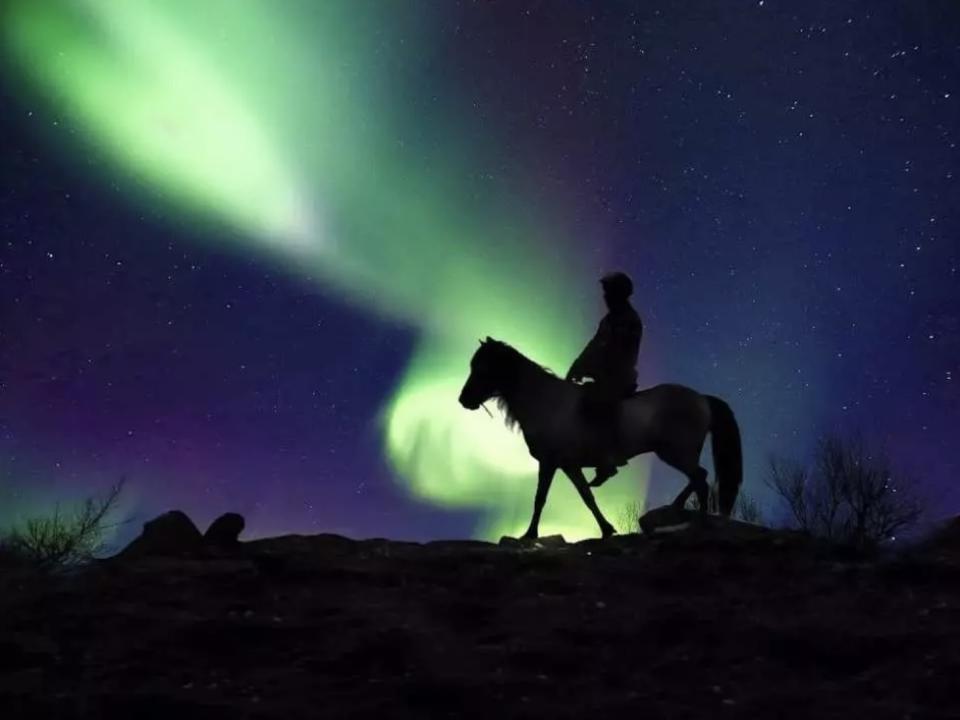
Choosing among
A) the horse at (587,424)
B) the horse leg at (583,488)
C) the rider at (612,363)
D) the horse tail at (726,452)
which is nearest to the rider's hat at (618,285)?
the rider at (612,363)

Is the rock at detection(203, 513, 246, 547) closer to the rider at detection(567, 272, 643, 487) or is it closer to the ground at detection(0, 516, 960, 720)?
the ground at detection(0, 516, 960, 720)

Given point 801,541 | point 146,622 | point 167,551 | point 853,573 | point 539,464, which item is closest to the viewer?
point 146,622

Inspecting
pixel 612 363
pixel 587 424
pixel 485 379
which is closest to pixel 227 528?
pixel 485 379

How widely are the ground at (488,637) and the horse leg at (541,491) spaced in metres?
2.73

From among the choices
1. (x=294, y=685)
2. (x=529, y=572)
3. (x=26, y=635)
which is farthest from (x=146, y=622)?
(x=529, y=572)

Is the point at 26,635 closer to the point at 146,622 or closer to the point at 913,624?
the point at 146,622

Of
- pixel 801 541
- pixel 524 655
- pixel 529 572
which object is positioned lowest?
pixel 524 655

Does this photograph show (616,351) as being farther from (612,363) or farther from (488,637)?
(488,637)

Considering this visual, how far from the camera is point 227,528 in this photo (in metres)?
12.7

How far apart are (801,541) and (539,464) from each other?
385 cm

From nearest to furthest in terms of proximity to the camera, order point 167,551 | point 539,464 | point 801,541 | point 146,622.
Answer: point 146,622, point 801,541, point 167,551, point 539,464

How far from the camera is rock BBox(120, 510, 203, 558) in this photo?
1070 centimetres

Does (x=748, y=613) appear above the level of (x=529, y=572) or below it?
below

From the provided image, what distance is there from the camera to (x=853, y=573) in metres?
7.75
